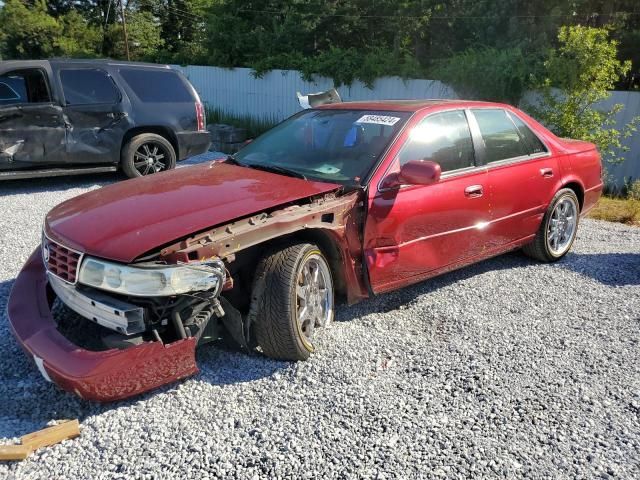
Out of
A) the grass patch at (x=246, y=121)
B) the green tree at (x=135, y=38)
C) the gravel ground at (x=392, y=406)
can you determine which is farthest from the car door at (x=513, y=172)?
the green tree at (x=135, y=38)

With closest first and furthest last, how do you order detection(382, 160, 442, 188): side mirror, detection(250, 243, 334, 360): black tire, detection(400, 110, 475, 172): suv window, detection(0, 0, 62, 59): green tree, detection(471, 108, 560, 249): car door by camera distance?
detection(250, 243, 334, 360): black tire
detection(382, 160, 442, 188): side mirror
detection(400, 110, 475, 172): suv window
detection(471, 108, 560, 249): car door
detection(0, 0, 62, 59): green tree

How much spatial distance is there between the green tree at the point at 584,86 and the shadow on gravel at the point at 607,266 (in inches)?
149

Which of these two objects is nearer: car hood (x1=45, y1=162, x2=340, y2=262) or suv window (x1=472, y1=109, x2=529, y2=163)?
car hood (x1=45, y1=162, x2=340, y2=262)

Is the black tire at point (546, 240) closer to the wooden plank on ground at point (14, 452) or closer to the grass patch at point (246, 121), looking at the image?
the wooden plank on ground at point (14, 452)

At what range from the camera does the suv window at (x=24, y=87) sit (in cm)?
729

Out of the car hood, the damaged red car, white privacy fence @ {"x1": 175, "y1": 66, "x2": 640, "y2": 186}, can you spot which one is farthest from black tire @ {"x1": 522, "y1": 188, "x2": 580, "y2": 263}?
white privacy fence @ {"x1": 175, "y1": 66, "x2": 640, "y2": 186}

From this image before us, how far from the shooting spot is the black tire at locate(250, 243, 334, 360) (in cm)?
310

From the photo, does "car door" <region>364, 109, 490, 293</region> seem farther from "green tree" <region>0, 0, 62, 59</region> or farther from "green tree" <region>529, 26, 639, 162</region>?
"green tree" <region>0, 0, 62, 59</region>

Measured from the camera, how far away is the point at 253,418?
110 inches

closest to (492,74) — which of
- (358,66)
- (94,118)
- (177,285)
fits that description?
(358,66)

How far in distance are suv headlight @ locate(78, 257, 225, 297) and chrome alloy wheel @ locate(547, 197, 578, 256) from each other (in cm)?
367

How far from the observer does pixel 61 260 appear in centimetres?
301

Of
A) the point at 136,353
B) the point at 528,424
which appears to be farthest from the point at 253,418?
the point at 528,424

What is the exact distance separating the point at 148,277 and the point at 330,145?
1.96m
